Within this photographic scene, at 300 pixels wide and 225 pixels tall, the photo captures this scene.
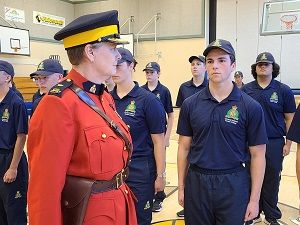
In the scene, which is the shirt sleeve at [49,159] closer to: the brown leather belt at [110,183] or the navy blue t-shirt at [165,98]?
the brown leather belt at [110,183]

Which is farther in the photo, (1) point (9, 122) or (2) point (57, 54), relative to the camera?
(2) point (57, 54)

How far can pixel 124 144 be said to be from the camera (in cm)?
157

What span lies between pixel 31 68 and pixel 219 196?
43.2ft

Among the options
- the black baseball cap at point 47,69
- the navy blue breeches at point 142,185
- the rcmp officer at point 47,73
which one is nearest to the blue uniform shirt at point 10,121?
the rcmp officer at point 47,73

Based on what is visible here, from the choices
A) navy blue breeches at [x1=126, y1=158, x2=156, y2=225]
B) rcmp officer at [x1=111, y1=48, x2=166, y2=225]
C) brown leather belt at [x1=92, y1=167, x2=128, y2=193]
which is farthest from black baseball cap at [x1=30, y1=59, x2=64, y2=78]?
brown leather belt at [x1=92, y1=167, x2=128, y2=193]

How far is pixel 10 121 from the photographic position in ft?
10.1

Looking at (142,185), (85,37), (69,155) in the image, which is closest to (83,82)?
(85,37)

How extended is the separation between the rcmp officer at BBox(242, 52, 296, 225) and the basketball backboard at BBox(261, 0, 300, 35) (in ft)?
28.8

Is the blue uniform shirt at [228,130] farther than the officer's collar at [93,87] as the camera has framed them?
Yes

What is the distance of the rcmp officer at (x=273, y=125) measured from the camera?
3680mm

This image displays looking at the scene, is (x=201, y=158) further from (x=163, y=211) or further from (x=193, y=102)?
(x=163, y=211)

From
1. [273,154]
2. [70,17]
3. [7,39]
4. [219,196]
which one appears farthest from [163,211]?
[70,17]

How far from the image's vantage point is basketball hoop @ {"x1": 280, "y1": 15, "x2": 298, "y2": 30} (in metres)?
11.4

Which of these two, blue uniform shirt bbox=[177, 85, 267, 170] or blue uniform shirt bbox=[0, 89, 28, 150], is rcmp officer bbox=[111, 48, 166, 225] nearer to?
blue uniform shirt bbox=[177, 85, 267, 170]
